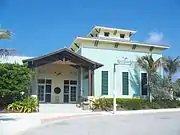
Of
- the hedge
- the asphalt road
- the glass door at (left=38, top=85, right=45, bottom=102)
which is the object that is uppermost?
the glass door at (left=38, top=85, right=45, bottom=102)

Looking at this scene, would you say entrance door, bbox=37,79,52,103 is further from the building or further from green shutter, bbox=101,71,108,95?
green shutter, bbox=101,71,108,95

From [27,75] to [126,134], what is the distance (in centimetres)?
1497

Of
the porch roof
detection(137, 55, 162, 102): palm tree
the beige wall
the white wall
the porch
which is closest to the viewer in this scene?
the porch roof

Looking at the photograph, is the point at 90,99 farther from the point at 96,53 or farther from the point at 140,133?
the point at 140,133

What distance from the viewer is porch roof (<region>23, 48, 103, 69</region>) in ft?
90.1

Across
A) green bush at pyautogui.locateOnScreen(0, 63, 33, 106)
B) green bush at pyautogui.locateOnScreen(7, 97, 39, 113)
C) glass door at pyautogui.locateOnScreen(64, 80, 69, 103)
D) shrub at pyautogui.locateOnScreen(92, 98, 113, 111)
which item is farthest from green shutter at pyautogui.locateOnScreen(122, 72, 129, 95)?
green bush at pyautogui.locateOnScreen(7, 97, 39, 113)

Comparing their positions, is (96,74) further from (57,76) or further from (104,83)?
(57,76)

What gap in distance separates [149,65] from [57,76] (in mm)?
9531

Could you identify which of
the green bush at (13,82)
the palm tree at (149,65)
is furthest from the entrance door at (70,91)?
the palm tree at (149,65)

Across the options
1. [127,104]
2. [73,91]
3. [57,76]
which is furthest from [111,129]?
[57,76]

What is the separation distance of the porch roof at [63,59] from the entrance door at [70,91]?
410 centimetres

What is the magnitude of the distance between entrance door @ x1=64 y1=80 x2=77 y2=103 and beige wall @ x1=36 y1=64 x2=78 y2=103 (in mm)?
334

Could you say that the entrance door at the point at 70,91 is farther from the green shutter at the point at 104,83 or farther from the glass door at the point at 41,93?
the green shutter at the point at 104,83

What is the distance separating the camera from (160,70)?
3403 cm
